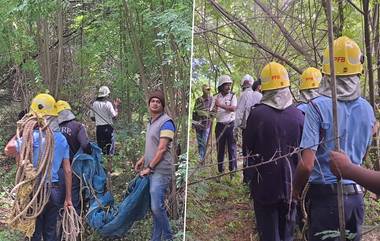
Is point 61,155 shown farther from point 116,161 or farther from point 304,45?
point 304,45

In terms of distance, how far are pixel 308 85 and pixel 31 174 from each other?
0.92m

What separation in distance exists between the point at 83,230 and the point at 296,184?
79 centimetres

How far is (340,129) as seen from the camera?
0.72 meters

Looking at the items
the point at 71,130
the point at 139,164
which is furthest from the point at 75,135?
the point at 139,164

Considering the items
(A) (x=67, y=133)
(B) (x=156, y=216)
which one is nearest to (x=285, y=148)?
(B) (x=156, y=216)

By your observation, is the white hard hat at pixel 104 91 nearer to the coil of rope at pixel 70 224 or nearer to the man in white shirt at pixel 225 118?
the coil of rope at pixel 70 224

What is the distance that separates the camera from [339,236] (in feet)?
2.47

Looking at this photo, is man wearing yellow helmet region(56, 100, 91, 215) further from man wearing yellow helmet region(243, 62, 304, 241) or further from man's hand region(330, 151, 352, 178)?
man's hand region(330, 151, 352, 178)

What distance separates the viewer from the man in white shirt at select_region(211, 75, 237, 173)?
2.87ft

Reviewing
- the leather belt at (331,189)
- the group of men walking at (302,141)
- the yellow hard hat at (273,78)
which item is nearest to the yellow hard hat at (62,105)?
the group of men walking at (302,141)

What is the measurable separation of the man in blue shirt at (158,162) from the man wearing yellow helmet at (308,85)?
478 mm

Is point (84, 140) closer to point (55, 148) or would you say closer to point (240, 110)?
point (55, 148)

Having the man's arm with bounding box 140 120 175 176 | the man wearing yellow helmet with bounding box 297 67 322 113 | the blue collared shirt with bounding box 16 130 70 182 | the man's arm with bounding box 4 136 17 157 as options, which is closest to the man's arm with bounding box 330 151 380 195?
the man wearing yellow helmet with bounding box 297 67 322 113

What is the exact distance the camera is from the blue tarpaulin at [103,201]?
1291 millimetres
